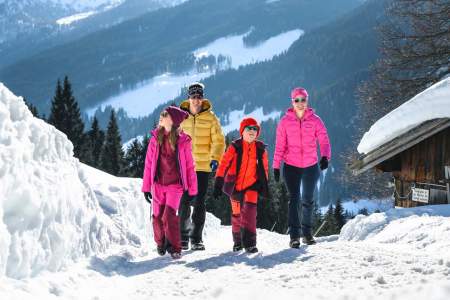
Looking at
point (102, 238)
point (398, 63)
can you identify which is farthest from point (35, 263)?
point (398, 63)

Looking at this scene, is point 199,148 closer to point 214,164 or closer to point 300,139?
point 214,164

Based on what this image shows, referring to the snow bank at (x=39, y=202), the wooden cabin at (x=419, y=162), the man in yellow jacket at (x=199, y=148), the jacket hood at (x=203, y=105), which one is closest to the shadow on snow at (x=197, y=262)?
the snow bank at (x=39, y=202)

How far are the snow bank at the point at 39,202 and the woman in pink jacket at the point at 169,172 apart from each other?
762 mm

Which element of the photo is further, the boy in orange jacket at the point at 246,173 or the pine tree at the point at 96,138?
the pine tree at the point at 96,138

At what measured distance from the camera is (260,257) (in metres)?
6.56

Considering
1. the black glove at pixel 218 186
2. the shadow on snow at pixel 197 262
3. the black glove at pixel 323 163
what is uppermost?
the black glove at pixel 323 163

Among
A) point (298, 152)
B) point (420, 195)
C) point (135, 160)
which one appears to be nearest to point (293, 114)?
point (298, 152)

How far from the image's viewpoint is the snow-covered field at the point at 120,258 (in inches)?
182

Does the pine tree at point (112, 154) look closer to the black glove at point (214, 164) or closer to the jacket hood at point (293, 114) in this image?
the black glove at point (214, 164)

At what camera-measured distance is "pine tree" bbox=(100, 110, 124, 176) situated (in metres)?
57.0

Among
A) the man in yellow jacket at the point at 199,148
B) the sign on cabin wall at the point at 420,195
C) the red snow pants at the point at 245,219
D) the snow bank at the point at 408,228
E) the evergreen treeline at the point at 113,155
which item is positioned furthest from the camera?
the evergreen treeline at the point at 113,155

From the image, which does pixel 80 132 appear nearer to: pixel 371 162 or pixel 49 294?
pixel 371 162

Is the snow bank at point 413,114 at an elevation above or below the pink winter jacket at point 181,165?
above

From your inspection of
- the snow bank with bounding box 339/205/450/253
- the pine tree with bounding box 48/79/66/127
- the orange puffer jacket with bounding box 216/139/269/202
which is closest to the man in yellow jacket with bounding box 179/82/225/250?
the orange puffer jacket with bounding box 216/139/269/202
